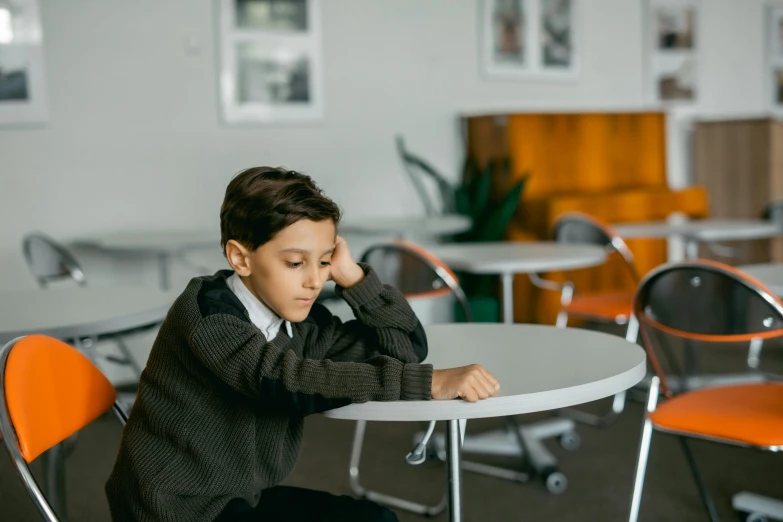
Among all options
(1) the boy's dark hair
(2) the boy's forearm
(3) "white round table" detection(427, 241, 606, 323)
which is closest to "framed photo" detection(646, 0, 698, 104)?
(3) "white round table" detection(427, 241, 606, 323)

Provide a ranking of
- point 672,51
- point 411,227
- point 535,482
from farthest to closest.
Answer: point 672,51
point 411,227
point 535,482

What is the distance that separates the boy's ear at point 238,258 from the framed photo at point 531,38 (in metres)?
4.62

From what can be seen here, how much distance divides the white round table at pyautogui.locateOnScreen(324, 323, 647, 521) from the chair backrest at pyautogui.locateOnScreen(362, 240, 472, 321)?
Result: 1.00 meters

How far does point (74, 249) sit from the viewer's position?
433 cm

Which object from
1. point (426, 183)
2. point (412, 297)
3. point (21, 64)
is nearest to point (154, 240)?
point (21, 64)

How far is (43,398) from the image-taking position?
1403mm

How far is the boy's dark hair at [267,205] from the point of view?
1338 millimetres

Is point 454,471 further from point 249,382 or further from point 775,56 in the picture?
point 775,56

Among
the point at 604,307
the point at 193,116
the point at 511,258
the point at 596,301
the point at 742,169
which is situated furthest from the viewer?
the point at 742,169

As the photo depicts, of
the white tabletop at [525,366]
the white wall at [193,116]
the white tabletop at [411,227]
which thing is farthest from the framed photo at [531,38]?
the white tabletop at [525,366]

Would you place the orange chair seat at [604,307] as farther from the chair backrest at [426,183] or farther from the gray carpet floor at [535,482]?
the chair backrest at [426,183]

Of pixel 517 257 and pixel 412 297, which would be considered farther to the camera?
pixel 517 257

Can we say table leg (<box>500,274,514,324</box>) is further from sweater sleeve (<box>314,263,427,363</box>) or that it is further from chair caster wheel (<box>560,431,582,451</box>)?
sweater sleeve (<box>314,263,427,363</box>)

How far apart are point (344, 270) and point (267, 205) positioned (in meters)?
0.25
